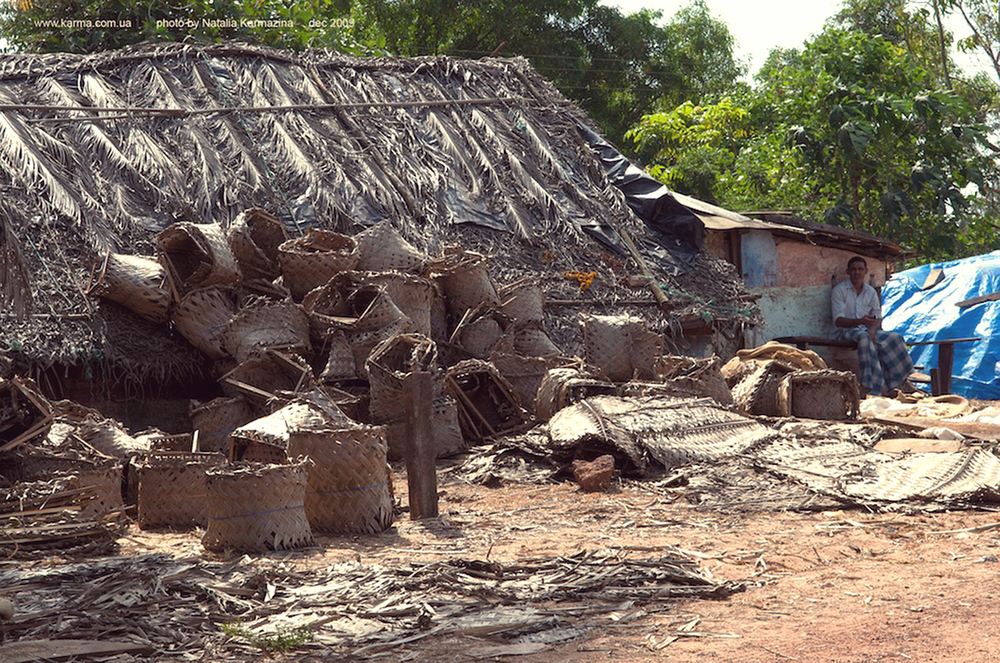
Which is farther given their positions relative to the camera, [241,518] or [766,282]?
[766,282]

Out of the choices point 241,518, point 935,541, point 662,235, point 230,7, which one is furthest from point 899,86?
point 241,518

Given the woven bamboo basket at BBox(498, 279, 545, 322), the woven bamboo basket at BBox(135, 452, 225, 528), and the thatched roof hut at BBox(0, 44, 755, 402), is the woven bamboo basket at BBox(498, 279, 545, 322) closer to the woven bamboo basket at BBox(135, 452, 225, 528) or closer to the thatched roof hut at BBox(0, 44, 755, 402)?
the thatched roof hut at BBox(0, 44, 755, 402)

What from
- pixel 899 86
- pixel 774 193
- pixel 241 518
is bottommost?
pixel 241 518

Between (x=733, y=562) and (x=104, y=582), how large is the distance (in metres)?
2.67

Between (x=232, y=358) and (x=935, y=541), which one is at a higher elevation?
(x=232, y=358)

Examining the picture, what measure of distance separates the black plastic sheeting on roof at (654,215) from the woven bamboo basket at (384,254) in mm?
2844

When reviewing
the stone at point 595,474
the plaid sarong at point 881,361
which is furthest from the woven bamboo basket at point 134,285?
the plaid sarong at point 881,361

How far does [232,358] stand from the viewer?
8688mm

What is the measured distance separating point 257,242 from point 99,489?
4.17m

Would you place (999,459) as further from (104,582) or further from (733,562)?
(104,582)

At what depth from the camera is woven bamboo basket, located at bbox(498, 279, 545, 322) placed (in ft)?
31.3

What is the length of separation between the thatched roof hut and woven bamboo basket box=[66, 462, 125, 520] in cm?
254

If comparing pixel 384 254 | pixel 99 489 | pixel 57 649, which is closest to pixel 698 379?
pixel 384 254

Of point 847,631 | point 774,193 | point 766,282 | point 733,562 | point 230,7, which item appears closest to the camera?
point 847,631
